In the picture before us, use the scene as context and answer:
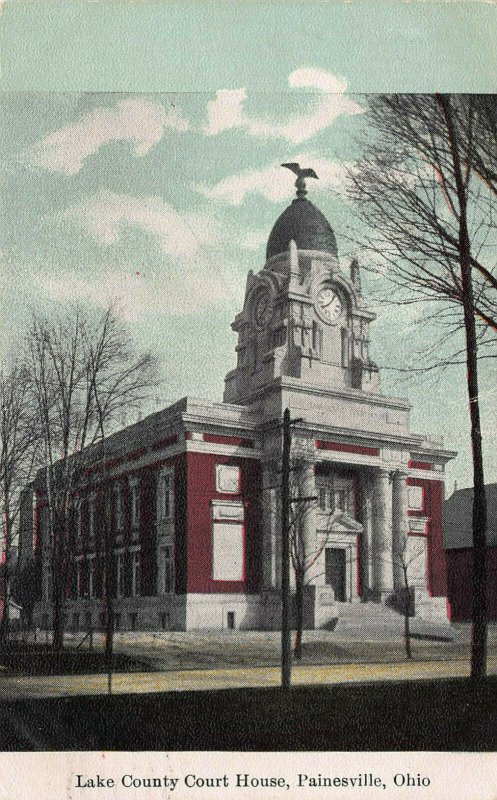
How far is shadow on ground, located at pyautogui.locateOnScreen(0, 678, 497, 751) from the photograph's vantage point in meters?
6.09

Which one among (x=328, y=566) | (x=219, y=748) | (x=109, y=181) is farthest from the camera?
(x=328, y=566)

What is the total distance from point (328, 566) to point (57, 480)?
6.64ft

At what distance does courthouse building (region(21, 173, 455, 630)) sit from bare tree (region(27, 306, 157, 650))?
98 millimetres

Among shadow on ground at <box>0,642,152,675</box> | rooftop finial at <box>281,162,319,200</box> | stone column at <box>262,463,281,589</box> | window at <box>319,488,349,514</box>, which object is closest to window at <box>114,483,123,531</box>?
shadow on ground at <box>0,642,152,675</box>

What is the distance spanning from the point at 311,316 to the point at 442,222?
115 centimetres

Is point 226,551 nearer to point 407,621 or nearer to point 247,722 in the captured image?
point 247,722

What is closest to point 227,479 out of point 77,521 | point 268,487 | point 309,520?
point 268,487

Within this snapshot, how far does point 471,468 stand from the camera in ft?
22.2

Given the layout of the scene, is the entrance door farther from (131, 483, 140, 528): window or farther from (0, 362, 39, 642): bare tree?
(0, 362, 39, 642): bare tree

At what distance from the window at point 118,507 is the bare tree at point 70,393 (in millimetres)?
300

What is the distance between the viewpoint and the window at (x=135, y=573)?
680 cm

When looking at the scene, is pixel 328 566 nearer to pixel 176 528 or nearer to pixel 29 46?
pixel 176 528

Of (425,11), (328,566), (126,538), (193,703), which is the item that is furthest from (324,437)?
(425,11)

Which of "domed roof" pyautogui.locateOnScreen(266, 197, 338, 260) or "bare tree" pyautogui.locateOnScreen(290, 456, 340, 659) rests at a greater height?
"domed roof" pyautogui.locateOnScreen(266, 197, 338, 260)
